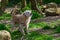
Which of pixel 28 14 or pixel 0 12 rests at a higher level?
pixel 28 14

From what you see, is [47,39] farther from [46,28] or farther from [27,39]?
[46,28]

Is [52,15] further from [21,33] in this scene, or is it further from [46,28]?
[21,33]

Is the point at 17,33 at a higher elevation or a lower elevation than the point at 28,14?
lower

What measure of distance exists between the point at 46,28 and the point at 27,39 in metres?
2.73

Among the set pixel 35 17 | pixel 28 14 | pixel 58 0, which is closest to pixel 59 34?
pixel 28 14

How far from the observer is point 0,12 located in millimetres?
17484

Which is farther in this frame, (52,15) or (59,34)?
(52,15)

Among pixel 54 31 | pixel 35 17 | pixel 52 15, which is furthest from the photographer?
pixel 52 15

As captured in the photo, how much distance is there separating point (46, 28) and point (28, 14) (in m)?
1.96

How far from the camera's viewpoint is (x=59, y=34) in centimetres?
1025

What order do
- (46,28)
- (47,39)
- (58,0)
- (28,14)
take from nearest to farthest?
(47,39), (28,14), (46,28), (58,0)

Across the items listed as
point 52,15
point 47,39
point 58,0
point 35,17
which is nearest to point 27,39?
point 47,39

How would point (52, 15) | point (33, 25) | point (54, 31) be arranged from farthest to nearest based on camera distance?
point (52, 15)
point (33, 25)
point (54, 31)

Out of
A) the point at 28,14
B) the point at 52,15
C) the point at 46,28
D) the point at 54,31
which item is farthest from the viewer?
the point at 52,15
